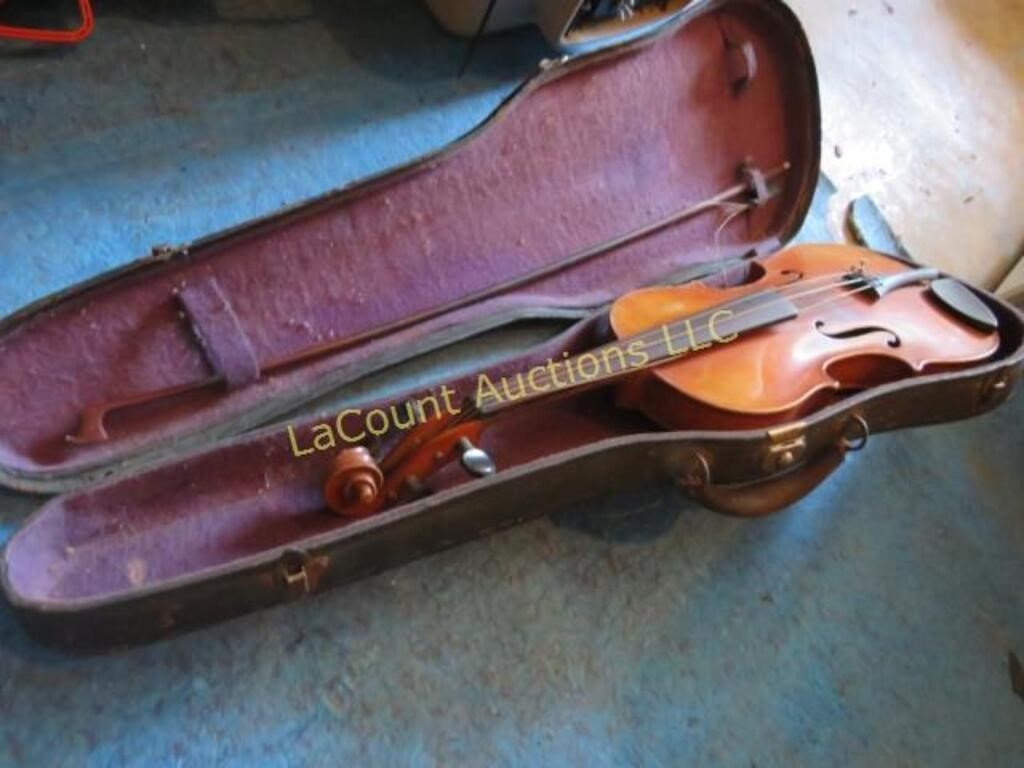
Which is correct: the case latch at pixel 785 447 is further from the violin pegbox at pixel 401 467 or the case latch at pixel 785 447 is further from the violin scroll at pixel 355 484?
the violin scroll at pixel 355 484

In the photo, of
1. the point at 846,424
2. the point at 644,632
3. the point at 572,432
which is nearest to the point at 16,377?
the point at 572,432

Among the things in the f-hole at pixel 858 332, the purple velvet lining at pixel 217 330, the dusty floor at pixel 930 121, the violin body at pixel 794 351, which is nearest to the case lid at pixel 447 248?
the purple velvet lining at pixel 217 330

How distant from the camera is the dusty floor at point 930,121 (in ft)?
5.78

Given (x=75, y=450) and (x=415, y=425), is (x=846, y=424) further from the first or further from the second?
(x=75, y=450)

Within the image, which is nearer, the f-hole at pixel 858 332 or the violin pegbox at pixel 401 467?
the violin pegbox at pixel 401 467

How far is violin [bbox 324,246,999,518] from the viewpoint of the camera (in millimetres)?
1054

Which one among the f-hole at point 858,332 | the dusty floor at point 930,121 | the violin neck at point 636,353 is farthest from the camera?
the dusty floor at point 930,121

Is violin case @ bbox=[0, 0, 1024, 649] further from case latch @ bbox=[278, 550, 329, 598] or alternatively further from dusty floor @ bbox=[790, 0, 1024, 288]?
dusty floor @ bbox=[790, 0, 1024, 288]

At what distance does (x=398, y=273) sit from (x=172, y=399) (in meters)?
0.32

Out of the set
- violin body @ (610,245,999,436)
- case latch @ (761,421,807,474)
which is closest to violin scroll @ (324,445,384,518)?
violin body @ (610,245,999,436)

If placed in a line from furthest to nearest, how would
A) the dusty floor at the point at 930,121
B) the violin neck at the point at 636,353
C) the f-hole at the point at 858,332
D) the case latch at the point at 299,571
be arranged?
the dusty floor at the point at 930,121
the f-hole at the point at 858,332
the violin neck at the point at 636,353
the case latch at the point at 299,571

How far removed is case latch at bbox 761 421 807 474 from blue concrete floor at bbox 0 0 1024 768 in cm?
19

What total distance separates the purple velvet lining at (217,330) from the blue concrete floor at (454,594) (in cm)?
23

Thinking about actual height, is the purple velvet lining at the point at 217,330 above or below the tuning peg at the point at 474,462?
above
